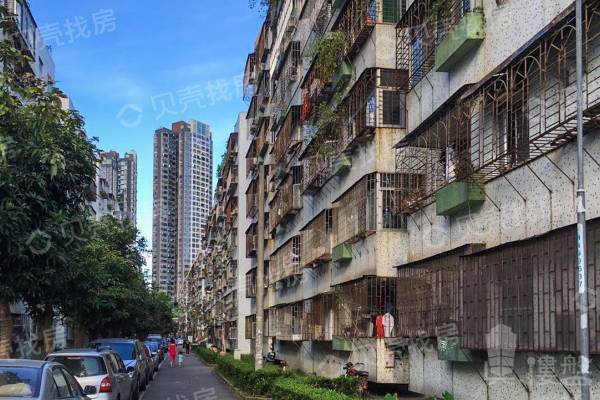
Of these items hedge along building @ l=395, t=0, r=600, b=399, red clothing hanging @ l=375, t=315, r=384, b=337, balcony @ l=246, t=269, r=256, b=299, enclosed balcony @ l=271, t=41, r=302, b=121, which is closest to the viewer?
hedge along building @ l=395, t=0, r=600, b=399

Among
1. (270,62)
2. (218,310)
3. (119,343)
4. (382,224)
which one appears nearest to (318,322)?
(119,343)

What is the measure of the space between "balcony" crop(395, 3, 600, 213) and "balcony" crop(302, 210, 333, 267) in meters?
8.05

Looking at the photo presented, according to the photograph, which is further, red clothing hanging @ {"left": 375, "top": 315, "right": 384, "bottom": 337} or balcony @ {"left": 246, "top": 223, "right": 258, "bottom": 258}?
balcony @ {"left": 246, "top": 223, "right": 258, "bottom": 258}

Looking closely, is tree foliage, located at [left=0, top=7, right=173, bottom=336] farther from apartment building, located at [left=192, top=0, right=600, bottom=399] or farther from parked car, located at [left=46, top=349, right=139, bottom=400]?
apartment building, located at [left=192, top=0, right=600, bottom=399]

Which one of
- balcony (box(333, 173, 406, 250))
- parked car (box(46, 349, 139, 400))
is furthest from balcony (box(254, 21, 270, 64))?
parked car (box(46, 349, 139, 400))

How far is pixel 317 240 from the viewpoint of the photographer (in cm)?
2500

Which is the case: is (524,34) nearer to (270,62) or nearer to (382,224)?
(382,224)

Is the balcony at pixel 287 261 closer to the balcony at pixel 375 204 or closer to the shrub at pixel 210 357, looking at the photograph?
the shrub at pixel 210 357

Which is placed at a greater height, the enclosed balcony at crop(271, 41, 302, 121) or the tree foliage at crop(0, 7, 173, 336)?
the enclosed balcony at crop(271, 41, 302, 121)

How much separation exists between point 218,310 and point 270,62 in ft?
139

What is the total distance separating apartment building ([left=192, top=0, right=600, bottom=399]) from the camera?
955cm

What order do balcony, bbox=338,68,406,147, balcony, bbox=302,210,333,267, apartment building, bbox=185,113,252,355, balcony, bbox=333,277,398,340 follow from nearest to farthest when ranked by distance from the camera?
balcony, bbox=333,277,398,340 → balcony, bbox=338,68,406,147 → balcony, bbox=302,210,333,267 → apartment building, bbox=185,113,252,355

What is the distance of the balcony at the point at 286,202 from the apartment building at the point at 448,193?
254 centimetres

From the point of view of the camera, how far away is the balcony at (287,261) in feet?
97.8
